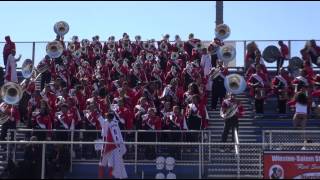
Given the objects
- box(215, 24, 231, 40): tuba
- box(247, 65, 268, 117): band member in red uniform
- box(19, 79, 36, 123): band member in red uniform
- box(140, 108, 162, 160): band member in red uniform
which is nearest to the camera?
box(140, 108, 162, 160): band member in red uniform

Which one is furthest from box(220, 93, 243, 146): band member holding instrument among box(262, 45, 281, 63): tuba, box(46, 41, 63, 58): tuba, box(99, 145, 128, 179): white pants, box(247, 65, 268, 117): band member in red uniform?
box(46, 41, 63, 58): tuba

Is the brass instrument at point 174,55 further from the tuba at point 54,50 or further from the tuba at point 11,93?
the tuba at point 11,93

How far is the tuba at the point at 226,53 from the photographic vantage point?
24500mm

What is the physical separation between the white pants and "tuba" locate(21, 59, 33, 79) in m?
8.87

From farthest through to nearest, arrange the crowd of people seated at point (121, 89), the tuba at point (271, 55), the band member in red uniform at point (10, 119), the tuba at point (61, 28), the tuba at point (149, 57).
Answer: the tuba at point (61, 28) < the tuba at point (149, 57) < the tuba at point (271, 55) < the band member in red uniform at point (10, 119) < the crowd of people seated at point (121, 89)

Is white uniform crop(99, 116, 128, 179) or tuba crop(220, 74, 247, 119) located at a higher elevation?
tuba crop(220, 74, 247, 119)

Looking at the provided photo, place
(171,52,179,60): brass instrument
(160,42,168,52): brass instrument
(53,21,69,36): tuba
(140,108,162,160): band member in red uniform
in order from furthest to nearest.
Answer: (53,21,69,36): tuba < (160,42,168,52): brass instrument < (171,52,179,60): brass instrument < (140,108,162,160): band member in red uniform

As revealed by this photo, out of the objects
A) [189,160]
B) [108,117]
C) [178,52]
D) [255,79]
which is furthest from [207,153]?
[178,52]

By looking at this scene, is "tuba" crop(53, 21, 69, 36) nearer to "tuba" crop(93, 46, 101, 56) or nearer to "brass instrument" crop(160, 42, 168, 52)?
"tuba" crop(93, 46, 101, 56)

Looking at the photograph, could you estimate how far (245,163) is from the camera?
17875mm

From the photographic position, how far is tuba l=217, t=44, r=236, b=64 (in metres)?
24.5

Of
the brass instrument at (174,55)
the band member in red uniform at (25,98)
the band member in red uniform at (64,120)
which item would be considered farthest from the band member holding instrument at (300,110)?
the band member in red uniform at (25,98)

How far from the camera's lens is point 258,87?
21453 mm

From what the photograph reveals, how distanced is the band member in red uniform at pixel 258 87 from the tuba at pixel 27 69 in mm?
7336
